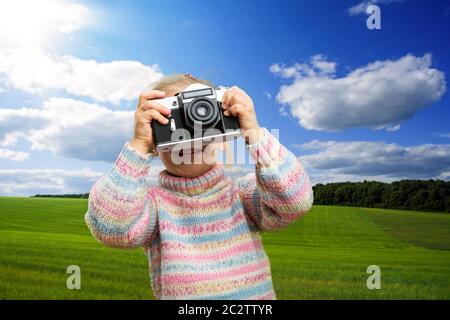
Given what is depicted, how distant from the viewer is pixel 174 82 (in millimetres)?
2156

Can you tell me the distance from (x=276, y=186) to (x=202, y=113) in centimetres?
41

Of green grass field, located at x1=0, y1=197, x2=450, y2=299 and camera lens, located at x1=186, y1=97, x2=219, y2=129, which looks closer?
camera lens, located at x1=186, y1=97, x2=219, y2=129

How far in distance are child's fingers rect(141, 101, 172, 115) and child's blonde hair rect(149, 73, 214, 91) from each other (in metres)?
0.25

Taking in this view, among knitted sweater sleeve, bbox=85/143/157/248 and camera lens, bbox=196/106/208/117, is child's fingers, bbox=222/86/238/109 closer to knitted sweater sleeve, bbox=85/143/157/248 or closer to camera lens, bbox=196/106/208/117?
camera lens, bbox=196/106/208/117

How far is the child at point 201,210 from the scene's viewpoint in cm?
180

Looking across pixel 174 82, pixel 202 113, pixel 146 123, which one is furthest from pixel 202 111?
pixel 174 82

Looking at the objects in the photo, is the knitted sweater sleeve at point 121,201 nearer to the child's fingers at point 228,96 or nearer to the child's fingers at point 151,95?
the child's fingers at point 151,95

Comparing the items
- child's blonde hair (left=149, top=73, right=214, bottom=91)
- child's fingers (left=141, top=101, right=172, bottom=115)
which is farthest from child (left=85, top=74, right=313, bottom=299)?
child's blonde hair (left=149, top=73, right=214, bottom=91)

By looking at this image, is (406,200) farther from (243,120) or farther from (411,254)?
(243,120)

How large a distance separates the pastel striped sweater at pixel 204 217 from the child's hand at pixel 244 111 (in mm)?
51

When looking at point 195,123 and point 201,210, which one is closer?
point 195,123

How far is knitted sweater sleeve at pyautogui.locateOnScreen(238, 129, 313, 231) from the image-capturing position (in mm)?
1790

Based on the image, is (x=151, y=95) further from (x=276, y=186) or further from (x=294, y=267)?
(x=294, y=267)

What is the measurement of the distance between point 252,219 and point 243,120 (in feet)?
1.43
